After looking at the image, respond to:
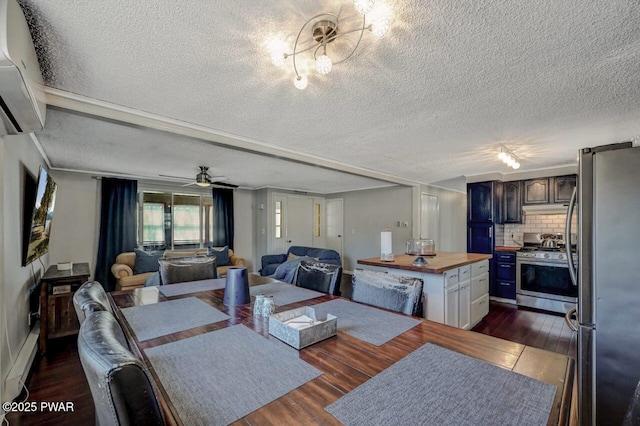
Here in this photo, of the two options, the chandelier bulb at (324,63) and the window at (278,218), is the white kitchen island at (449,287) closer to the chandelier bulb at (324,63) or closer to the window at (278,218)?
the chandelier bulb at (324,63)

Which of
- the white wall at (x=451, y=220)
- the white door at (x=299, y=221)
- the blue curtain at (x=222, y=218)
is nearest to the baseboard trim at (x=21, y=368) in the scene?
the blue curtain at (x=222, y=218)

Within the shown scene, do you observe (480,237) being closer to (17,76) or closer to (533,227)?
(533,227)

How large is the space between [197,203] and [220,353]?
556 cm

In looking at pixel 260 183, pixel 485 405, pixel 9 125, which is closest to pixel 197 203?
pixel 260 183

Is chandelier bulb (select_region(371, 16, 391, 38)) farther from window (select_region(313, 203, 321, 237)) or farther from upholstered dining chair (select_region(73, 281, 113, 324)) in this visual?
window (select_region(313, 203, 321, 237))

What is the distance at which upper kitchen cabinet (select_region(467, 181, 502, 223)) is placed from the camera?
4934 millimetres

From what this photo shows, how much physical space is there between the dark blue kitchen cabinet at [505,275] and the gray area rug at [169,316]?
184 inches

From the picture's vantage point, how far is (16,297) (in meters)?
2.36

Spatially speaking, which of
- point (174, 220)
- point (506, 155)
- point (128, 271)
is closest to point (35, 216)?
point (128, 271)

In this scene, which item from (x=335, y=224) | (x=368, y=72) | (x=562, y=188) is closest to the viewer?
(x=368, y=72)

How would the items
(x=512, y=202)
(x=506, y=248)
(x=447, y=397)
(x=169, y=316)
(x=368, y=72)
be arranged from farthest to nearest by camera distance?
(x=512, y=202) → (x=506, y=248) → (x=368, y=72) → (x=169, y=316) → (x=447, y=397)

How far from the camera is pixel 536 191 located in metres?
4.66

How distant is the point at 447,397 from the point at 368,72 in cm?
162

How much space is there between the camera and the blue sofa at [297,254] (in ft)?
18.9
